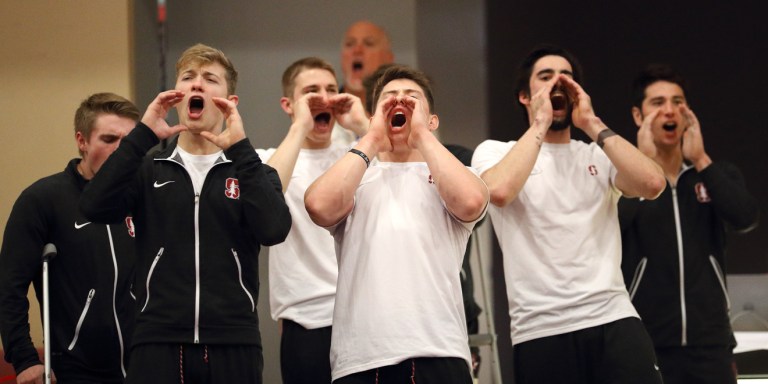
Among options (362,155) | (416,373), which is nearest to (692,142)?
(362,155)

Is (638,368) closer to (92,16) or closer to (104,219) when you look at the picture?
(104,219)

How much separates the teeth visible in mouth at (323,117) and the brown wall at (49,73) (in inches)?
63.6

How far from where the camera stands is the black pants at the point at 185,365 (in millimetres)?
2904

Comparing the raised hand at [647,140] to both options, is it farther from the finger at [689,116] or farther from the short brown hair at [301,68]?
the short brown hair at [301,68]

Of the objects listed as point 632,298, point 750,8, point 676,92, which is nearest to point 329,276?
point 632,298

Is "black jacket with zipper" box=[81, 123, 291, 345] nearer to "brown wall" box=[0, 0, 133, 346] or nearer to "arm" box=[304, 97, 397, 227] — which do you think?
"arm" box=[304, 97, 397, 227]

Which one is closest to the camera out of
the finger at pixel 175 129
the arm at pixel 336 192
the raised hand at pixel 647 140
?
the arm at pixel 336 192

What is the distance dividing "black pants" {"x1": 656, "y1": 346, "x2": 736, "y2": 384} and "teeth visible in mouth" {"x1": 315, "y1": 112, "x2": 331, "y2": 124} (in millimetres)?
1897

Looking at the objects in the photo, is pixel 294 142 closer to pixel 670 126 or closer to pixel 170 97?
pixel 170 97

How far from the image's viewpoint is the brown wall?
5133mm

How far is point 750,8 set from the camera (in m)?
5.93

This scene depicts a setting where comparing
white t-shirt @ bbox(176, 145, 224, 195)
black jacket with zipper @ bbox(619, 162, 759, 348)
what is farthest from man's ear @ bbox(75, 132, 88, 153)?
black jacket with zipper @ bbox(619, 162, 759, 348)

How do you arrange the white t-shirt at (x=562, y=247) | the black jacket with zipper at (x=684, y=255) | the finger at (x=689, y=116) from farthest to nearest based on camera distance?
the finger at (x=689, y=116) → the black jacket with zipper at (x=684, y=255) → the white t-shirt at (x=562, y=247)

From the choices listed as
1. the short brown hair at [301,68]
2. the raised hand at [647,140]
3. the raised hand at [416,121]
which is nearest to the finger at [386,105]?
the raised hand at [416,121]
